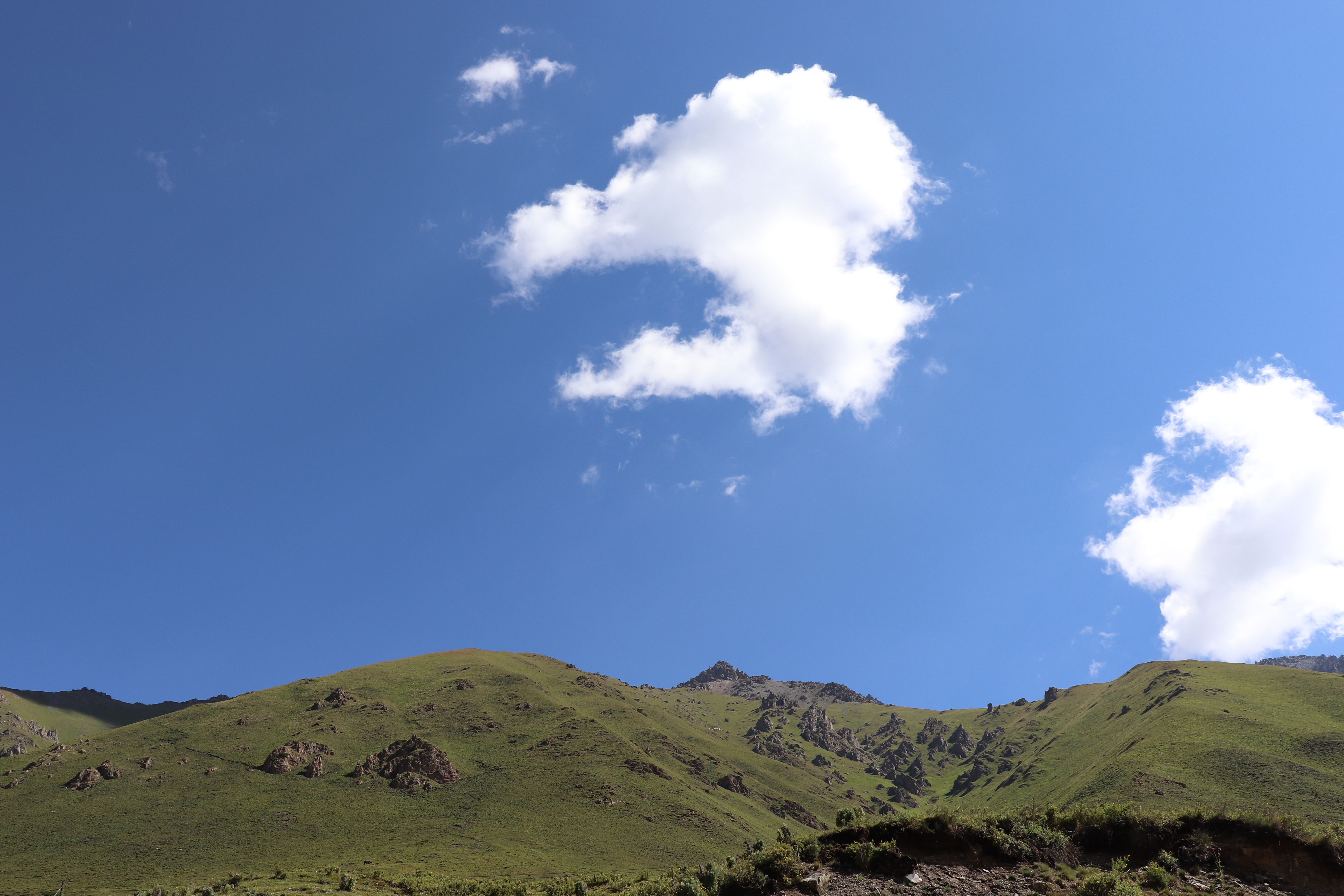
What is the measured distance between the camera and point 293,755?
475 feet

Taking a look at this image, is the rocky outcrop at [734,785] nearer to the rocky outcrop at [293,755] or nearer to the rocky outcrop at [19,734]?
the rocky outcrop at [293,755]

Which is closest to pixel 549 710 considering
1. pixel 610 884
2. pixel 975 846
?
pixel 610 884

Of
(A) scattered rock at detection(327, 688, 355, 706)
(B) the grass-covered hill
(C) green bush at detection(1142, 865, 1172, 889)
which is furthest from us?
(A) scattered rock at detection(327, 688, 355, 706)

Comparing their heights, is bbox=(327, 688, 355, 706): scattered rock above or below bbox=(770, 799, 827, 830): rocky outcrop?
above

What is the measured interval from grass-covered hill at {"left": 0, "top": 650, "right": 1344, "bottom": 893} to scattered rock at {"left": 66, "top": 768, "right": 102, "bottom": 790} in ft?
2.05

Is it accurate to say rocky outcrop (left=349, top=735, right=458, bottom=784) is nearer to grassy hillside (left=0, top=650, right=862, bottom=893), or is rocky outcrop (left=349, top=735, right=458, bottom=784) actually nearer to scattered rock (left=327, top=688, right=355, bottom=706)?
grassy hillside (left=0, top=650, right=862, bottom=893)

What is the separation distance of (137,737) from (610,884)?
150 m

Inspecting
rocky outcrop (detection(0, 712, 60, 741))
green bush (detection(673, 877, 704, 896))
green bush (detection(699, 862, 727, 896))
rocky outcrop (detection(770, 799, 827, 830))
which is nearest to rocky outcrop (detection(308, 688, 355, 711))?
rocky outcrop (detection(0, 712, 60, 741))

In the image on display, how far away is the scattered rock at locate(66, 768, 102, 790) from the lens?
426 feet

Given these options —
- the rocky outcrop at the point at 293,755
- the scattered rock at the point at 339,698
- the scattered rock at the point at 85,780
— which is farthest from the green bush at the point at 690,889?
the scattered rock at the point at 339,698

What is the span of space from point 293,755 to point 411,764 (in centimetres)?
2266

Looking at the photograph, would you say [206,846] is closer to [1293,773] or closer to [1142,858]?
[1142,858]

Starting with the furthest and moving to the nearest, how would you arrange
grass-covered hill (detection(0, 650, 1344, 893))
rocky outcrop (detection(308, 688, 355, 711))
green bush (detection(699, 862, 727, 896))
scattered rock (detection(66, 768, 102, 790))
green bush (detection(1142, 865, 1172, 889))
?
rocky outcrop (detection(308, 688, 355, 711))
scattered rock (detection(66, 768, 102, 790))
grass-covered hill (detection(0, 650, 1344, 893))
green bush (detection(699, 862, 727, 896))
green bush (detection(1142, 865, 1172, 889))

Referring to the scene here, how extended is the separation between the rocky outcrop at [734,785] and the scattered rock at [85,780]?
120113mm
